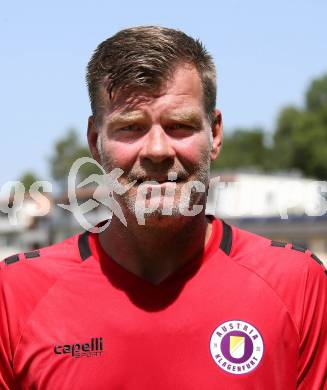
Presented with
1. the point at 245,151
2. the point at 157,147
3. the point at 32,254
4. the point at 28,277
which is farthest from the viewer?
the point at 245,151

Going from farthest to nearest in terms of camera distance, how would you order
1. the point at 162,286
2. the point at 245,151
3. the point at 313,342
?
the point at 245,151 → the point at 162,286 → the point at 313,342

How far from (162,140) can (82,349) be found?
0.81 m

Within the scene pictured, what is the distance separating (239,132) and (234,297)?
11781cm

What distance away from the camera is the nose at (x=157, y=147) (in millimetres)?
2791

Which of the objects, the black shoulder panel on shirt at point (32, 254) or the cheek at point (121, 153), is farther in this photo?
the black shoulder panel on shirt at point (32, 254)

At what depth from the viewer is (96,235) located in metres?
3.30

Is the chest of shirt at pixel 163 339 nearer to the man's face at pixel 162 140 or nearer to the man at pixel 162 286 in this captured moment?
the man at pixel 162 286

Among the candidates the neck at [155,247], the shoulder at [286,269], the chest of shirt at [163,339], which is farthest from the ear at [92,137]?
the shoulder at [286,269]

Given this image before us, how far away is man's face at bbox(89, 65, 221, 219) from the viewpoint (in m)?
2.83

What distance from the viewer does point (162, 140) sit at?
111 inches

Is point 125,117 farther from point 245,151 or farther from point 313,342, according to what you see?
point 245,151

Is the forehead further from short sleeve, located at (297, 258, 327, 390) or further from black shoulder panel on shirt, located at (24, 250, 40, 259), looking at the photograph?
short sleeve, located at (297, 258, 327, 390)

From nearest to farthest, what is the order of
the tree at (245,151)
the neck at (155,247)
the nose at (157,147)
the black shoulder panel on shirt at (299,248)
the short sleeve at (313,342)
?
the nose at (157,147), the short sleeve at (313,342), the neck at (155,247), the black shoulder panel on shirt at (299,248), the tree at (245,151)

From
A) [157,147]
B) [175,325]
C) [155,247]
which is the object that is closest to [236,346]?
[175,325]
